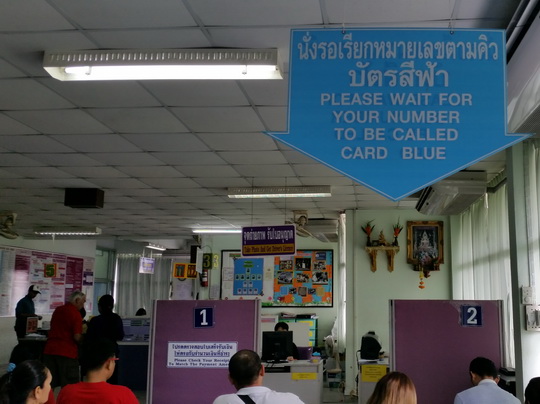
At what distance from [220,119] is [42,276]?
36.5 feet

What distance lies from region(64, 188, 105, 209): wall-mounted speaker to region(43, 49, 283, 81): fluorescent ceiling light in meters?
4.95

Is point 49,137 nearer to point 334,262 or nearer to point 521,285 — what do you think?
point 521,285

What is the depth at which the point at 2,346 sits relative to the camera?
44.8ft

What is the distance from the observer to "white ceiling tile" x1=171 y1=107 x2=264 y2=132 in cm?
529

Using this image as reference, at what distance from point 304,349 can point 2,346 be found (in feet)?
27.4

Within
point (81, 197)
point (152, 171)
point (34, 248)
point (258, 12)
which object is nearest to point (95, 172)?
point (152, 171)

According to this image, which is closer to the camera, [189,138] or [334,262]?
[189,138]

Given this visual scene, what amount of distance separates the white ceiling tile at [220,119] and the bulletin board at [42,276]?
31.8ft

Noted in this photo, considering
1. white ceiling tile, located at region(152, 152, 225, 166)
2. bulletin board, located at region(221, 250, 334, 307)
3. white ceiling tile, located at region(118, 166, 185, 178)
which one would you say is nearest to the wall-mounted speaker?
white ceiling tile, located at region(118, 166, 185, 178)

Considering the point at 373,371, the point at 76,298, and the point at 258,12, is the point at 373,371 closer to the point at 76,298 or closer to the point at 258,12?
the point at 76,298

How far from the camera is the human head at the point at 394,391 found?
2.83 meters

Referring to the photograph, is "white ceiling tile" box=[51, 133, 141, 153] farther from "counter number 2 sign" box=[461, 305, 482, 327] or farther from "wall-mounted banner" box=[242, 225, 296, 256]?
"counter number 2 sign" box=[461, 305, 482, 327]

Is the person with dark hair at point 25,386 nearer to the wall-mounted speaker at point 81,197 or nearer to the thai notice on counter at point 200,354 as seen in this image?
the thai notice on counter at point 200,354

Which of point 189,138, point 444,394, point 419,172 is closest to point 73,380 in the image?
point 189,138
